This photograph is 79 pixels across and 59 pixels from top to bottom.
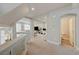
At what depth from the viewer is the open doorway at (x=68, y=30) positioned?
2260mm

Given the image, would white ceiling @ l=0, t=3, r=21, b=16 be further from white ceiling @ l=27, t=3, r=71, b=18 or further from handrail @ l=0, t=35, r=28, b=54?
handrail @ l=0, t=35, r=28, b=54

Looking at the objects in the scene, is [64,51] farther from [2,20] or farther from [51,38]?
[2,20]

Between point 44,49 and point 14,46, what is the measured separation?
588 mm

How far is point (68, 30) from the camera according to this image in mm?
2475

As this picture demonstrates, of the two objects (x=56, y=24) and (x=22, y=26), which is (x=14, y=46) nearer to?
(x=22, y=26)

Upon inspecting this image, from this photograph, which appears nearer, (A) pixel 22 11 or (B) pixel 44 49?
(A) pixel 22 11

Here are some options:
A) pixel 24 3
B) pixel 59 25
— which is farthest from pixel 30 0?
pixel 59 25

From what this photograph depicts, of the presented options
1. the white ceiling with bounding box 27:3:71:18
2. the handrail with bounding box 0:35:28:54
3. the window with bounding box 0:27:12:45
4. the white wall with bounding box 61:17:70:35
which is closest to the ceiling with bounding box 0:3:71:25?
the white ceiling with bounding box 27:3:71:18

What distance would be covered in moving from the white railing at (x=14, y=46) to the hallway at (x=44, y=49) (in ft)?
0.40

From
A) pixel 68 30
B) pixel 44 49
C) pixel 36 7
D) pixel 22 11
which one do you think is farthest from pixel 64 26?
pixel 22 11

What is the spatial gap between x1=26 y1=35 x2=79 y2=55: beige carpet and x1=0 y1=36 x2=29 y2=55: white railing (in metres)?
0.12

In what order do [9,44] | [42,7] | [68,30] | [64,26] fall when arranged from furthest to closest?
1. [64,26]
2. [68,30]
3. [42,7]
4. [9,44]

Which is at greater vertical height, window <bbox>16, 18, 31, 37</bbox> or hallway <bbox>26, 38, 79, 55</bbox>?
window <bbox>16, 18, 31, 37</bbox>

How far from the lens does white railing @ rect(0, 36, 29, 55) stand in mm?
1826
